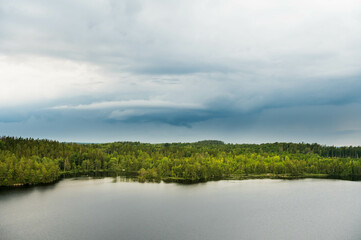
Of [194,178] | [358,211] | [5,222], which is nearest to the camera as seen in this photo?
[5,222]

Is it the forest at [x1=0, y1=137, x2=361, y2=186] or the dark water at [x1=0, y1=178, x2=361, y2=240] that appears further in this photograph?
the forest at [x1=0, y1=137, x2=361, y2=186]

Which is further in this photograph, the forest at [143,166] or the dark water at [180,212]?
the forest at [143,166]

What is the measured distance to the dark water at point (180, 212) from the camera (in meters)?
53.0

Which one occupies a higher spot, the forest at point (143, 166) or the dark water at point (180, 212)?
the forest at point (143, 166)

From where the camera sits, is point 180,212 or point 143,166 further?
point 143,166

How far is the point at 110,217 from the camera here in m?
62.3

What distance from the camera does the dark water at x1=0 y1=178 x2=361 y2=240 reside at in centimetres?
5297

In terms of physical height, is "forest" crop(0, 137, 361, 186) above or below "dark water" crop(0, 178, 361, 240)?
above

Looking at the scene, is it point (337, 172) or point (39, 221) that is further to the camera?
point (337, 172)

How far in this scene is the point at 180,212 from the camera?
2645 inches

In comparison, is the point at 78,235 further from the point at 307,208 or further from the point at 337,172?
the point at 337,172

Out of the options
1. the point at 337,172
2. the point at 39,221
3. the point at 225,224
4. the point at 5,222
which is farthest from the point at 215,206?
the point at 337,172

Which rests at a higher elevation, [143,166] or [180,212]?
[143,166]

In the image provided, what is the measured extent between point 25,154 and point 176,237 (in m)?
118
